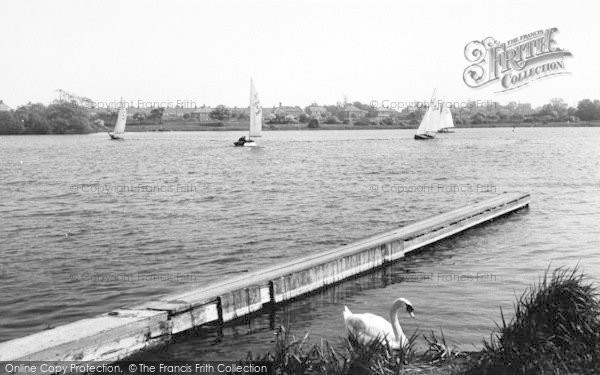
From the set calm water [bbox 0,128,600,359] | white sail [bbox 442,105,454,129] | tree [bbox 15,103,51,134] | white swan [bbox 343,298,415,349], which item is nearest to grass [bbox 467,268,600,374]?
white swan [bbox 343,298,415,349]

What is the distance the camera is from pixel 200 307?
41.5 feet

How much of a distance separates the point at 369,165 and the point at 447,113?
83775 mm

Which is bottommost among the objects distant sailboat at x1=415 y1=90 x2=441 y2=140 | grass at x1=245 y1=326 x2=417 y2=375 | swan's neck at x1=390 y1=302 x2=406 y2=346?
swan's neck at x1=390 y1=302 x2=406 y2=346

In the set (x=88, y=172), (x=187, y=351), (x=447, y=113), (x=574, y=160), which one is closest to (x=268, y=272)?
(x=187, y=351)

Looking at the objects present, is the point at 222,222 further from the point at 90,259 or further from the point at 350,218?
the point at 90,259

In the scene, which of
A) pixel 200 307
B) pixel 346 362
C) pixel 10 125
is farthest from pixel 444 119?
pixel 346 362

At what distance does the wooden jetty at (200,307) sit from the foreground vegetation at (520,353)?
2.73 meters

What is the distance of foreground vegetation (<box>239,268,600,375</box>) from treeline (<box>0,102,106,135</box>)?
19697cm

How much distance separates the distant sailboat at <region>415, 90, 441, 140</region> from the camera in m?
112

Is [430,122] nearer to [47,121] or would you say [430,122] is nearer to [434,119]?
[434,119]

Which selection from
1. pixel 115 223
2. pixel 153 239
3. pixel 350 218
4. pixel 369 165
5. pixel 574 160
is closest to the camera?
pixel 153 239

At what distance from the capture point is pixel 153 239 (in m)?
23.2

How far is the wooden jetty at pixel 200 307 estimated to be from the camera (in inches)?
404

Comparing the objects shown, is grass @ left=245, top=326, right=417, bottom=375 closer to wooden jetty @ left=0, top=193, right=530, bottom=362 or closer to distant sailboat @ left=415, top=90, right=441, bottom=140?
wooden jetty @ left=0, top=193, right=530, bottom=362
